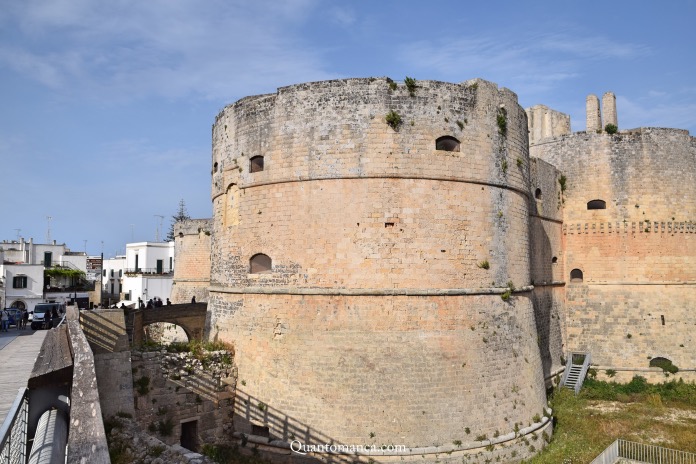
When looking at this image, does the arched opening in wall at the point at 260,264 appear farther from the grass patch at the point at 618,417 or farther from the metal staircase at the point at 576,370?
the metal staircase at the point at 576,370

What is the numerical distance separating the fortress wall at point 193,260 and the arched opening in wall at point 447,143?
15.7 metres

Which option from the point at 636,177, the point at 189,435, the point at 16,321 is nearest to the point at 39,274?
the point at 16,321

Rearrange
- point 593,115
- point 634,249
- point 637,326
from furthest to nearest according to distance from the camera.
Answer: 1. point 593,115
2. point 634,249
3. point 637,326

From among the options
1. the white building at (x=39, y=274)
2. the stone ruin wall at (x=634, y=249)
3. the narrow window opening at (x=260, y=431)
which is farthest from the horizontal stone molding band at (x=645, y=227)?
the white building at (x=39, y=274)

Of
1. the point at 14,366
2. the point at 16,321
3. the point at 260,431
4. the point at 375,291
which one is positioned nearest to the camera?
the point at 14,366

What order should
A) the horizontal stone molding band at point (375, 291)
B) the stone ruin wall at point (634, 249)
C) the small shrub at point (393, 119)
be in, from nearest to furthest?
the horizontal stone molding band at point (375, 291) < the small shrub at point (393, 119) < the stone ruin wall at point (634, 249)

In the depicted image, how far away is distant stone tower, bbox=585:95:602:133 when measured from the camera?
20.6 metres

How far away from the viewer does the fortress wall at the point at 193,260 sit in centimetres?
2598

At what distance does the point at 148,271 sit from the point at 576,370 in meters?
32.3

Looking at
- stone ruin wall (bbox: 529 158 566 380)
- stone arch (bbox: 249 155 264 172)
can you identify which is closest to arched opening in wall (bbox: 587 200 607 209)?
stone ruin wall (bbox: 529 158 566 380)

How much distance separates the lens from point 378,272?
39.1 ft

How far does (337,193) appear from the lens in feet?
40.0

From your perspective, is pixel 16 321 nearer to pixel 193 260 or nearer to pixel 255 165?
pixel 193 260

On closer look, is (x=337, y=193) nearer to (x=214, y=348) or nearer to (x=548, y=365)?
(x=214, y=348)
